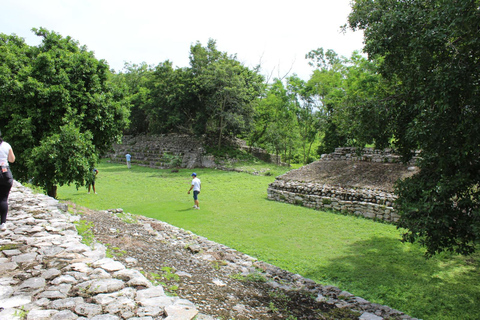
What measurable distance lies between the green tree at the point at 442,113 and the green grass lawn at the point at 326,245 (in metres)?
1.26

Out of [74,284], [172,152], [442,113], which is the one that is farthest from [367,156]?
[172,152]

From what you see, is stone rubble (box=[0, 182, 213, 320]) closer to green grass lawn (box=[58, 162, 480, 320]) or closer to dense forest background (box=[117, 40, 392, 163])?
green grass lawn (box=[58, 162, 480, 320])

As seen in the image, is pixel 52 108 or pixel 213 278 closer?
pixel 213 278

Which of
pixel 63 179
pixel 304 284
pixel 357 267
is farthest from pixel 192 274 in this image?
pixel 63 179

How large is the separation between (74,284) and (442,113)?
591 centimetres

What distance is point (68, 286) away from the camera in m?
3.81

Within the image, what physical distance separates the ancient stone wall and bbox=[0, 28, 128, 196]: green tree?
8273 mm

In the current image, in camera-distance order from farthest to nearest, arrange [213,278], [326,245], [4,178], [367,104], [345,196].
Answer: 1. [345,196]
2. [326,245]
3. [367,104]
4. [213,278]
5. [4,178]

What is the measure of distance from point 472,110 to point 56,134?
11.7 m

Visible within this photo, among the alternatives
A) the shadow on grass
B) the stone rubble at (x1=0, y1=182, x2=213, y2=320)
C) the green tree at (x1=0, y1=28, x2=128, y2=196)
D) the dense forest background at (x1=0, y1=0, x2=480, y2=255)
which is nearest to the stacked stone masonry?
the dense forest background at (x1=0, y1=0, x2=480, y2=255)

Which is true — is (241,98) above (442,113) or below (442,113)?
above

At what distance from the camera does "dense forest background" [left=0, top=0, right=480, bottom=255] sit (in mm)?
4945

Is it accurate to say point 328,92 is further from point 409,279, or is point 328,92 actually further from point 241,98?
point 409,279

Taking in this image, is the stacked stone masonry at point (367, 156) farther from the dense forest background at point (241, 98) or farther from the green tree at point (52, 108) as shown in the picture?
the green tree at point (52, 108)
